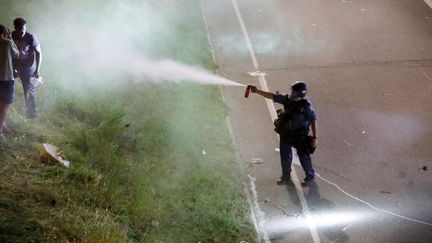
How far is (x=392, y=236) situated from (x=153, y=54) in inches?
271

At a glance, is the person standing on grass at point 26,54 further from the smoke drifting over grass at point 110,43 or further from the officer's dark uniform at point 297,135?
the officer's dark uniform at point 297,135

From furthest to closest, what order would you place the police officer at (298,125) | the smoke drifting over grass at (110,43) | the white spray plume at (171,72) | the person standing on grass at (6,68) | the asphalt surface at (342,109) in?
the white spray plume at (171,72) < the smoke drifting over grass at (110,43) < the asphalt surface at (342,109) < the police officer at (298,125) < the person standing on grass at (6,68)

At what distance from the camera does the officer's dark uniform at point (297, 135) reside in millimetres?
6301

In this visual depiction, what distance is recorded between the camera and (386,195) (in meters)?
6.89

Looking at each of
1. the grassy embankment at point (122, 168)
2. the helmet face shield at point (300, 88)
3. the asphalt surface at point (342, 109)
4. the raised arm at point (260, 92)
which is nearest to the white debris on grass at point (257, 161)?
the asphalt surface at point (342, 109)

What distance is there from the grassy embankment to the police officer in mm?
1038

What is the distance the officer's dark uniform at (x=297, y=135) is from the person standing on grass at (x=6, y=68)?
3.93 metres

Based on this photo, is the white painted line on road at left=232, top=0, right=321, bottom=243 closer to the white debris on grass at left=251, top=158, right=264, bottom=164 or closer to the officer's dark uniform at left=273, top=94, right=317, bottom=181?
the officer's dark uniform at left=273, top=94, right=317, bottom=181

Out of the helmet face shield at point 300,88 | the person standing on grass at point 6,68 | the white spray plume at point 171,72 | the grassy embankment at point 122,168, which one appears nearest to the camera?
the grassy embankment at point 122,168

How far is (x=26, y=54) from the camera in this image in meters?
6.54

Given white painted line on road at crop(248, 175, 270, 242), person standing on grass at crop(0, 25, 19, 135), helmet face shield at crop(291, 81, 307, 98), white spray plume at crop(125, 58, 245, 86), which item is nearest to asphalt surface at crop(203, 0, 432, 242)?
white painted line on road at crop(248, 175, 270, 242)

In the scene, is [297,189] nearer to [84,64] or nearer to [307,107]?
[307,107]

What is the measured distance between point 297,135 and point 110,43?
6.16 meters

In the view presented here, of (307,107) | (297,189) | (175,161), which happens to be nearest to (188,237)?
(175,161)
